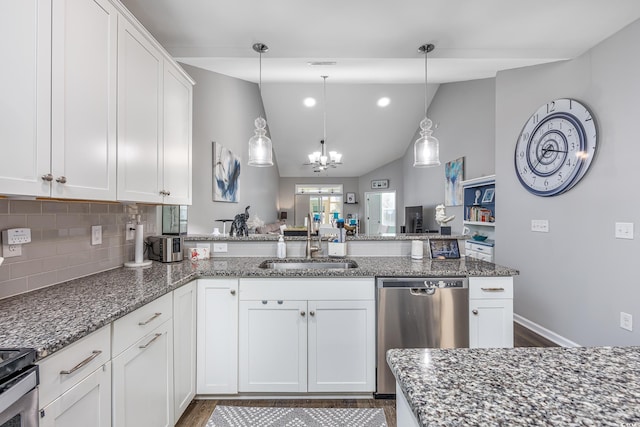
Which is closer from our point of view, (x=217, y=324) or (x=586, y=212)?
(x=217, y=324)

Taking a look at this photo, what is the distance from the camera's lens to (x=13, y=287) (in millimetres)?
1338

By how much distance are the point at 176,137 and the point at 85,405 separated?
1661 millimetres

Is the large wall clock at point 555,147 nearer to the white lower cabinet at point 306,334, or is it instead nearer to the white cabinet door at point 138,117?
the white lower cabinet at point 306,334

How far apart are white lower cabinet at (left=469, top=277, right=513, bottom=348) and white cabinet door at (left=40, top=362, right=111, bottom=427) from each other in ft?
6.47

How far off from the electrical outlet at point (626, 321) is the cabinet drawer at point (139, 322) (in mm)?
3202

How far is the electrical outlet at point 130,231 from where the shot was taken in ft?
6.82

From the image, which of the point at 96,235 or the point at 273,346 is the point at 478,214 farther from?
the point at 96,235

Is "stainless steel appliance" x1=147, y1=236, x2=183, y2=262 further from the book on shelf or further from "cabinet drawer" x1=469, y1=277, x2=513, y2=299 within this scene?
the book on shelf

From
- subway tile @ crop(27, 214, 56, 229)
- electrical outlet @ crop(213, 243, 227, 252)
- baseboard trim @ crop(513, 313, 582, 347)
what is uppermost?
subway tile @ crop(27, 214, 56, 229)

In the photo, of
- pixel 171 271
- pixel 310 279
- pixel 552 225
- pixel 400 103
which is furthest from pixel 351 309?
pixel 400 103

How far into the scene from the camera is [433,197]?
6.08 m

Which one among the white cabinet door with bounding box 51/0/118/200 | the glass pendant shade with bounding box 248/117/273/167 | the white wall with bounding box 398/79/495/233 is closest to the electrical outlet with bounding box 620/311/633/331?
the white wall with bounding box 398/79/495/233

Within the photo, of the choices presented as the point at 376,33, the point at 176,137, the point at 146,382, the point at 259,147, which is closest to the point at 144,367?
the point at 146,382

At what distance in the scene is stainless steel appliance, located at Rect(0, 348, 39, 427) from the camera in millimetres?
754
